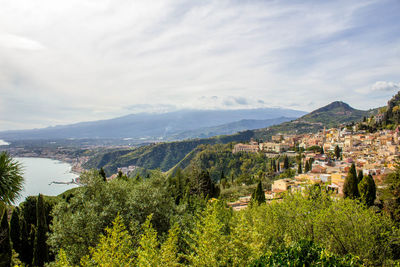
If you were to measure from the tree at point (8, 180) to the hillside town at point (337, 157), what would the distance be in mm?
17811

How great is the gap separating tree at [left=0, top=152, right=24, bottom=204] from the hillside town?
17.8 meters

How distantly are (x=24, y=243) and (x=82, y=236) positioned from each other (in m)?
11.2

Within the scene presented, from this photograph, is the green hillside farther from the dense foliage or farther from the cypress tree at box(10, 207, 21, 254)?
the dense foliage

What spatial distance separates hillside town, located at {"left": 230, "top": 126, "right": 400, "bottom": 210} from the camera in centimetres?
3741

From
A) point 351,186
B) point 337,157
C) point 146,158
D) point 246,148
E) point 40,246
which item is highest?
point 40,246

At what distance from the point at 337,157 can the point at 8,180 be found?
88.4 meters

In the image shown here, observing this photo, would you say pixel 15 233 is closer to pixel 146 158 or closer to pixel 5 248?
pixel 5 248

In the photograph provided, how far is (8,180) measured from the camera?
11.8 metres

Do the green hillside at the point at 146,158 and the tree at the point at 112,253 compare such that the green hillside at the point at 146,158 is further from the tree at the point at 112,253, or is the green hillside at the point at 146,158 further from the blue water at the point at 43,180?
the tree at the point at 112,253

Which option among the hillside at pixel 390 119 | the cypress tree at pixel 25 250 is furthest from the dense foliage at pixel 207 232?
the hillside at pixel 390 119

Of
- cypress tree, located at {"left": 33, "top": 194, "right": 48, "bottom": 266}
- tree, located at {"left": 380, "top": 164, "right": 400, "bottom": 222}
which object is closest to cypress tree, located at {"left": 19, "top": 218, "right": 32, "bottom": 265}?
cypress tree, located at {"left": 33, "top": 194, "right": 48, "bottom": 266}

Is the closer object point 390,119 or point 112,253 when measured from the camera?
point 112,253

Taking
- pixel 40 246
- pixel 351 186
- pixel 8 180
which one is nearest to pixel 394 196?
pixel 351 186

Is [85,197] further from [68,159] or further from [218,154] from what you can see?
[68,159]
